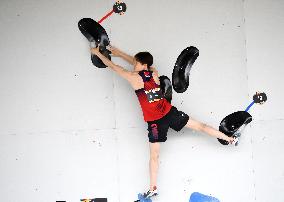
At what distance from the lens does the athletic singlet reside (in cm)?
311

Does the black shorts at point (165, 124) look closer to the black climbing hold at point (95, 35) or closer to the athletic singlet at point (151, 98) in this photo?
the athletic singlet at point (151, 98)

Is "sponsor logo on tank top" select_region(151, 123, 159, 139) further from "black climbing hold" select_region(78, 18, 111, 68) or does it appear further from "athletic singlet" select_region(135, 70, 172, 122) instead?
"black climbing hold" select_region(78, 18, 111, 68)

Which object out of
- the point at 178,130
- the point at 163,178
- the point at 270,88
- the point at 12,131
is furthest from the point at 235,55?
the point at 12,131

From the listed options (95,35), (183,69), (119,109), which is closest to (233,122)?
(183,69)

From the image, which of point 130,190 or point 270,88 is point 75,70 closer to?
point 130,190

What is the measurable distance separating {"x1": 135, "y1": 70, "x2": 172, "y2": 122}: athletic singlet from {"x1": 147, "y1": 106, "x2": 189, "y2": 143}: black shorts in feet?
0.16

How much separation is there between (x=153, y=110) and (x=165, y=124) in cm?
18

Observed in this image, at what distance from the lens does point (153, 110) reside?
3119 millimetres

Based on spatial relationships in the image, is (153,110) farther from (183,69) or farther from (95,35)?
(95,35)

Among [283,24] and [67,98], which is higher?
[283,24]

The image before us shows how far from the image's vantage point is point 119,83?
3.50m

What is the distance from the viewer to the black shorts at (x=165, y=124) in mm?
3160

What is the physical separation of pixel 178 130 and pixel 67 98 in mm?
1147

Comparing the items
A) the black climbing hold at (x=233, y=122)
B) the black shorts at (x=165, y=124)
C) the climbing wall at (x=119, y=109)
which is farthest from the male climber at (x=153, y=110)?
the climbing wall at (x=119, y=109)
